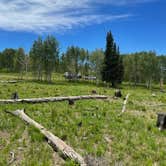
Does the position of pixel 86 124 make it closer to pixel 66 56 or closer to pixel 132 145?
pixel 132 145

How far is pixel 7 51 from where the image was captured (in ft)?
387

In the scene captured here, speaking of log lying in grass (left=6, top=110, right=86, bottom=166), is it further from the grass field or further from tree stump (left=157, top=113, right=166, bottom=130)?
tree stump (left=157, top=113, right=166, bottom=130)

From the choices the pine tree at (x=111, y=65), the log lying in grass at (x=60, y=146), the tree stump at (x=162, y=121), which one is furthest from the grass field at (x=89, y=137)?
the pine tree at (x=111, y=65)

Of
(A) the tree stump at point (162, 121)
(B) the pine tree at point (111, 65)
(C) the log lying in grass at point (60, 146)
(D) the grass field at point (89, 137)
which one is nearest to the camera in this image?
(C) the log lying in grass at point (60, 146)

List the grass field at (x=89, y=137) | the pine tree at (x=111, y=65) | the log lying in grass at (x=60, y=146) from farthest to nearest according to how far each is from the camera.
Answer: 1. the pine tree at (x=111, y=65)
2. the grass field at (x=89, y=137)
3. the log lying in grass at (x=60, y=146)

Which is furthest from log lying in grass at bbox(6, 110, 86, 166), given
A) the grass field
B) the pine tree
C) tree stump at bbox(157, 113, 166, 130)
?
the pine tree

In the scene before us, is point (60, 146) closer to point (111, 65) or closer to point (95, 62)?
point (111, 65)

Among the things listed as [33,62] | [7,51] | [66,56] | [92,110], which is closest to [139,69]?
[66,56]

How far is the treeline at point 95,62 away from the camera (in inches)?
2613

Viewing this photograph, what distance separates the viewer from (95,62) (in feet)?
262

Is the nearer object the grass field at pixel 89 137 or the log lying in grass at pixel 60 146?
the log lying in grass at pixel 60 146

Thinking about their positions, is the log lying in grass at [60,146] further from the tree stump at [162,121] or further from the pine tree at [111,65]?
the pine tree at [111,65]

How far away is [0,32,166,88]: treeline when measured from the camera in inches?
2613

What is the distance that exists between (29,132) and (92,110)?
6832mm
